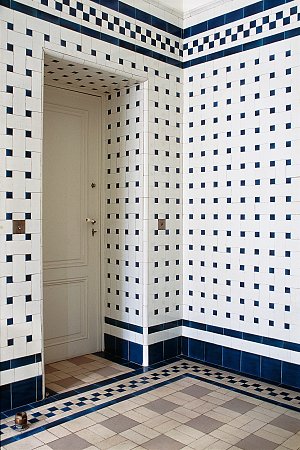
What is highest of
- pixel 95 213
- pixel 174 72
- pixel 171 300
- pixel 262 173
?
pixel 174 72

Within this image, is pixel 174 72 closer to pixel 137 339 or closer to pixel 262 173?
pixel 262 173

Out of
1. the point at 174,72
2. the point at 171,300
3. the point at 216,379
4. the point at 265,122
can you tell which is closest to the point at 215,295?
the point at 171,300

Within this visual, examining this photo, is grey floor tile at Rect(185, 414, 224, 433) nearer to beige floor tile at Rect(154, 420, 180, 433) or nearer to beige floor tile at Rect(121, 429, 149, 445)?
beige floor tile at Rect(154, 420, 180, 433)

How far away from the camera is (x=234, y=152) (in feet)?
12.1

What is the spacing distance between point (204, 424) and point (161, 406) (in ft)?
1.13

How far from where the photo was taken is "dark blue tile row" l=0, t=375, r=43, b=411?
290 cm

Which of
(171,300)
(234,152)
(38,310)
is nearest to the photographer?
(38,310)

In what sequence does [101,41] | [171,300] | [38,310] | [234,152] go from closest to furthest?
1. [38,310]
2. [101,41]
3. [234,152]
4. [171,300]

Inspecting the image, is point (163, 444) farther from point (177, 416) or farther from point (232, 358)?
point (232, 358)

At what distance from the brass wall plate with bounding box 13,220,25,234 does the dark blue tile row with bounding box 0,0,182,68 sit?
129cm

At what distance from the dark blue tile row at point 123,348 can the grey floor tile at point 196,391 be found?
22.3 inches

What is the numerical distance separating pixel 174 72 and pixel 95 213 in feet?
4.41

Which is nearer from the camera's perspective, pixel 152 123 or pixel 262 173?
pixel 262 173

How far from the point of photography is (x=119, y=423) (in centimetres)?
276
